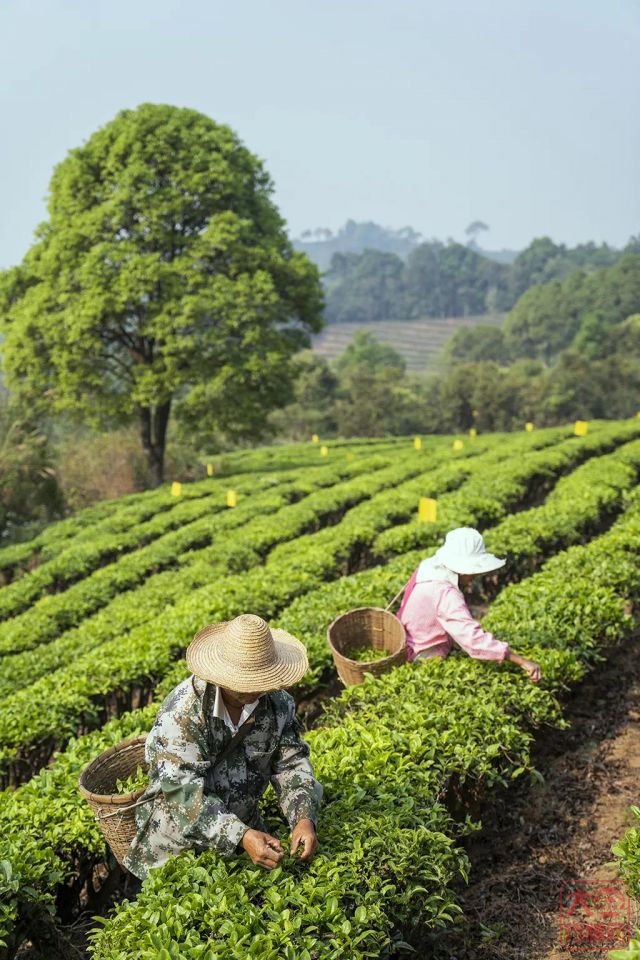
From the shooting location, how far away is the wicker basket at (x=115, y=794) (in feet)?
10.3

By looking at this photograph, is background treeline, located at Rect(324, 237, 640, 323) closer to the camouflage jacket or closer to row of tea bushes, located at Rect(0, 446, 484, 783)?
row of tea bushes, located at Rect(0, 446, 484, 783)

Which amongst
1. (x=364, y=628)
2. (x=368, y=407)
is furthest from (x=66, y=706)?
(x=368, y=407)

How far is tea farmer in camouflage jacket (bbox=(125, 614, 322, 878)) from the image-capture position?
2.90m

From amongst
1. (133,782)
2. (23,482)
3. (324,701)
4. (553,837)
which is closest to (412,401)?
(23,482)

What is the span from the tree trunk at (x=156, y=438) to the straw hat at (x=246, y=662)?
16.9 m

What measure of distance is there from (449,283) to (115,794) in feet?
471

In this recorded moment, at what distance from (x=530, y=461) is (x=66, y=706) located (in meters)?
10.8

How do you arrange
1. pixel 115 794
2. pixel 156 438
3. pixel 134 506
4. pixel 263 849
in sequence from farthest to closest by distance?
pixel 156 438, pixel 134 506, pixel 115 794, pixel 263 849

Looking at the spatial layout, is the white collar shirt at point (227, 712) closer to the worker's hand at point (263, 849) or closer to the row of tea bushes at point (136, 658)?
the worker's hand at point (263, 849)

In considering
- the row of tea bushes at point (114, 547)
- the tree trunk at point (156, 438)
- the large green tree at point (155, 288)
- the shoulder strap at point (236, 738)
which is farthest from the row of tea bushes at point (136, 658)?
the tree trunk at point (156, 438)

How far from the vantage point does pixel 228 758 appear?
10.3 feet

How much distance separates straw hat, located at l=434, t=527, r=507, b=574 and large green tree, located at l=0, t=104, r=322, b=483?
1360cm

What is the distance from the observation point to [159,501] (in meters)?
15.5

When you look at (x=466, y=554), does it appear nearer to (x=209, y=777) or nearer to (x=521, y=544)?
(x=209, y=777)
